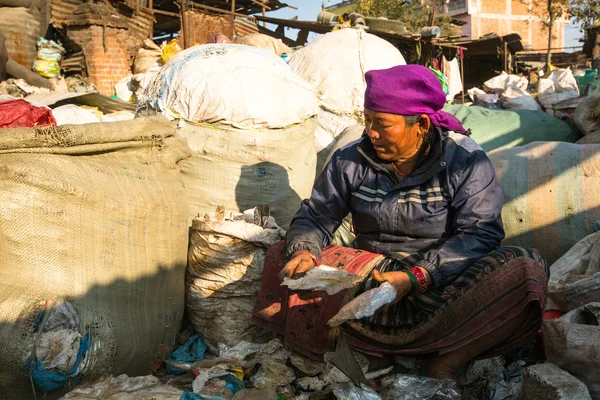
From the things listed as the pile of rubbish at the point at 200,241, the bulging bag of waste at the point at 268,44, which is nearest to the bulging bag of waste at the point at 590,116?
the pile of rubbish at the point at 200,241

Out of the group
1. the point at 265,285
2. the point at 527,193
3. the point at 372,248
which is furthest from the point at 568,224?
the point at 265,285

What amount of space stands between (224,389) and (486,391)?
35.5 inches

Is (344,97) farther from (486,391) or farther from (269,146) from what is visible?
(486,391)

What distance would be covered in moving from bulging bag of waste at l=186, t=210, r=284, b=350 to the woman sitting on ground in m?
0.13

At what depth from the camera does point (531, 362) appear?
2078 millimetres

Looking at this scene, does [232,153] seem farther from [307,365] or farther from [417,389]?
[417,389]

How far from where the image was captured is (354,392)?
1.86 meters

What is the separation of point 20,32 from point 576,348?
7416mm

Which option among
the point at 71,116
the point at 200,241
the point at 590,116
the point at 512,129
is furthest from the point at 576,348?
the point at 71,116

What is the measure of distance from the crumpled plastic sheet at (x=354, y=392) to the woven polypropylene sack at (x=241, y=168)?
1.18m

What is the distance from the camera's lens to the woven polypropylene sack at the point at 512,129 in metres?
3.68

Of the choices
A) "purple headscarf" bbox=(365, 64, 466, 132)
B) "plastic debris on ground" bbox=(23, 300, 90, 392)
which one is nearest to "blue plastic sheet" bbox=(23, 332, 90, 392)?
"plastic debris on ground" bbox=(23, 300, 90, 392)

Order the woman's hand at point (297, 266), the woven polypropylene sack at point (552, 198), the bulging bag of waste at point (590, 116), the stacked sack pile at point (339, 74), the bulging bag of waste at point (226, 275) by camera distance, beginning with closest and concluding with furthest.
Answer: the woman's hand at point (297, 266), the bulging bag of waste at point (226, 275), the woven polypropylene sack at point (552, 198), the bulging bag of waste at point (590, 116), the stacked sack pile at point (339, 74)

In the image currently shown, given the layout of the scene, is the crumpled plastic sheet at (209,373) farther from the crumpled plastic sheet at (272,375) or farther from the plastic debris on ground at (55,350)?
the plastic debris on ground at (55,350)
